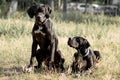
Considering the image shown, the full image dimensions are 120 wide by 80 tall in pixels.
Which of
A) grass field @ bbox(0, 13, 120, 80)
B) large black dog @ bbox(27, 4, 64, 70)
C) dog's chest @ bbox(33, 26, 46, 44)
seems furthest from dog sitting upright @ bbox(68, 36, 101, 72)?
dog's chest @ bbox(33, 26, 46, 44)

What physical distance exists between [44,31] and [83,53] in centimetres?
80

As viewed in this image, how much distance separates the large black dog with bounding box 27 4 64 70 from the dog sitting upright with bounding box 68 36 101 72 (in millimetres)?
383

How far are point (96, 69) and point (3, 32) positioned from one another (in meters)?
4.87

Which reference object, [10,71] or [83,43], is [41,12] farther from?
[10,71]

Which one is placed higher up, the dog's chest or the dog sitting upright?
the dog's chest

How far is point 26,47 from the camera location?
31.5ft

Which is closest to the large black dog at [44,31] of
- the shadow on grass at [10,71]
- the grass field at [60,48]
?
the shadow on grass at [10,71]

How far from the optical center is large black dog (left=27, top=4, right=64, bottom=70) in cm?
664

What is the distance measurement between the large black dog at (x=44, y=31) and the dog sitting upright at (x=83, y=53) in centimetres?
38

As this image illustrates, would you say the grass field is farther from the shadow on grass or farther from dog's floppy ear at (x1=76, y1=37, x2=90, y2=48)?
dog's floppy ear at (x1=76, y1=37, x2=90, y2=48)

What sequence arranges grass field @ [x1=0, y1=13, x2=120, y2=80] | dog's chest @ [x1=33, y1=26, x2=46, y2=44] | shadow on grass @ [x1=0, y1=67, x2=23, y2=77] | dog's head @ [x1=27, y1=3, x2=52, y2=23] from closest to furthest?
dog's head @ [x1=27, y1=3, x2=52, y2=23] → dog's chest @ [x1=33, y1=26, x2=46, y2=44] → grass field @ [x1=0, y1=13, x2=120, y2=80] → shadow on grass @ [x1=0, y1=67, x2=23, y2=77]

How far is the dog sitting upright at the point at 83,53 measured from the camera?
6.66m

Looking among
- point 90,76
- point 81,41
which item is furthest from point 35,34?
point 90,76

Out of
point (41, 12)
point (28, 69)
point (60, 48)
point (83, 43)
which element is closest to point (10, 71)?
point (28, 69)
